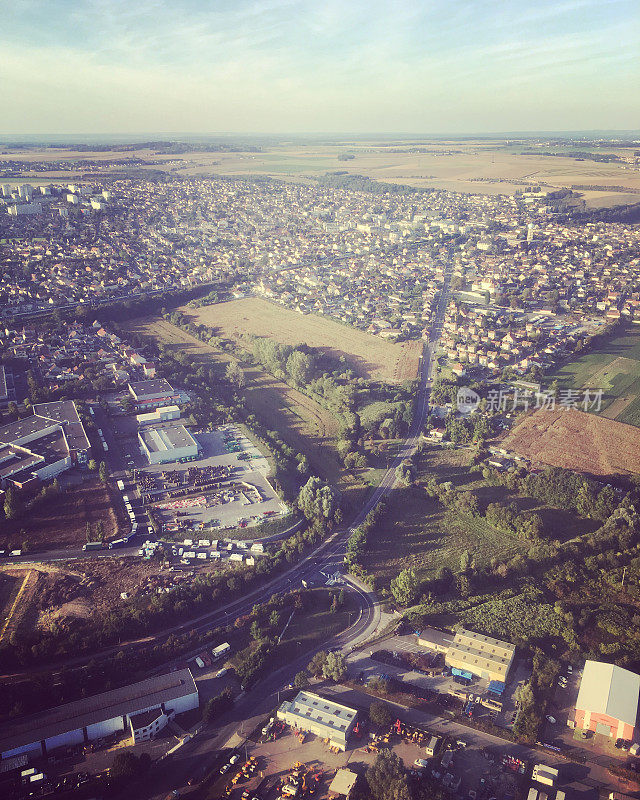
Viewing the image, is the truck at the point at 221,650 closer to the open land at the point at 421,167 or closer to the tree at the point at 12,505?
the tree at the point at 12,505

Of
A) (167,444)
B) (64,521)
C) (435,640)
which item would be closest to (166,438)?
(167,444)

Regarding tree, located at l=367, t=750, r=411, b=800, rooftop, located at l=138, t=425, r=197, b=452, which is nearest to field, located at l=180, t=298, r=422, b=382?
rooftop, located at l=138, t=425, r=197, b=452

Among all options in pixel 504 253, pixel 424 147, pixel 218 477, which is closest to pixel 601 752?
pixel 218 477

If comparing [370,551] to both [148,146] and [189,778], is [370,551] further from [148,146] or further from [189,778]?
[148,146]

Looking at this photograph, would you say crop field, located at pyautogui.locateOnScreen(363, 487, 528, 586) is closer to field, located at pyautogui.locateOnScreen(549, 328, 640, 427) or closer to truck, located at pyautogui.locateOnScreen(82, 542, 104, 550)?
truck, located at pyautogui.locateOnScreen(82, 542, 104, 550)

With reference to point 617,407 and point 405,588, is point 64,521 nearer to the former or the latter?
point 405,588

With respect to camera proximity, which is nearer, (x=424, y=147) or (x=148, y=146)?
(x=148, y=146)
